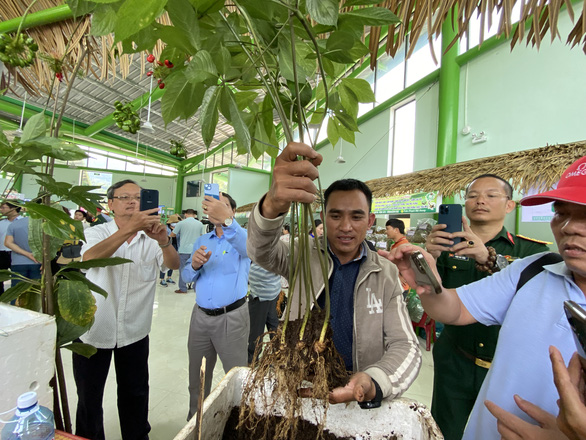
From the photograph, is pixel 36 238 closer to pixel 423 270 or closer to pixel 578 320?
pixel 423 270

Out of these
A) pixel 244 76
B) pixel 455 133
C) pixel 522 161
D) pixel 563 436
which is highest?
pixel 455 133

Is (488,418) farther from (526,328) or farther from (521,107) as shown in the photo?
(521,107)

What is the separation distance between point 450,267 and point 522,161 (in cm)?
172

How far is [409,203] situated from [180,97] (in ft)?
13.5

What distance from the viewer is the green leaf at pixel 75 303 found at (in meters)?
0.68

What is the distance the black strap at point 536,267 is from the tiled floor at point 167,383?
171 cm

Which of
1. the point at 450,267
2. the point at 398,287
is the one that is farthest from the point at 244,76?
the point at 450,267

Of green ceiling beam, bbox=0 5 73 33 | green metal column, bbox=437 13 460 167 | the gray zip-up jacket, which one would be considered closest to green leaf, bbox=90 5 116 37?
the gray zip-up jacket

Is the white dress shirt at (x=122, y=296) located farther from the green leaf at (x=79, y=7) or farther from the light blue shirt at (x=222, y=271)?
the green leaf at (x=79, y=7)

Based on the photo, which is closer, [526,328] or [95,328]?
[526,328]

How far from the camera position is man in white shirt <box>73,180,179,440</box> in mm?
1387

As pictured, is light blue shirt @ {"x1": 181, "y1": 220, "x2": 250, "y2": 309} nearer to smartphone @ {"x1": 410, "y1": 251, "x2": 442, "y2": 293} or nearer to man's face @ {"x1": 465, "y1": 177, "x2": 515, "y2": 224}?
smartphone @ {"x1": 410, "y1": 251, "x2": 442, "y2": 293}

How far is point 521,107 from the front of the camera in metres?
3.64

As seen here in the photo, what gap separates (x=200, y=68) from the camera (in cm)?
40
